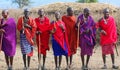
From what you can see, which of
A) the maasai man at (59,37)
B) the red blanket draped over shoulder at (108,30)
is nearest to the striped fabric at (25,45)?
the maasai man at (59,37)

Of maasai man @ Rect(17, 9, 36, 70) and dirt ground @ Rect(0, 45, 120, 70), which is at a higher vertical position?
maasai man @ Rect(17, 9, 36, 70)

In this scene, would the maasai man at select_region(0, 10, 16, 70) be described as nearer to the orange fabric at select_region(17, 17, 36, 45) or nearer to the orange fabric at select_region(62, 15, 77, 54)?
the orange fabric at select_region(17, 17, 36, 45)

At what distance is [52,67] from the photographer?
561 inches

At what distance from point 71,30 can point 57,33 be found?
1.86ft

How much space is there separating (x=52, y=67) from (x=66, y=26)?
173 centimetres

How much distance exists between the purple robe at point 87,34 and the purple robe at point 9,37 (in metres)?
2.09

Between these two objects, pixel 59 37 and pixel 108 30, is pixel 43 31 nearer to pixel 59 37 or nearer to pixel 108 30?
pixel 59 37

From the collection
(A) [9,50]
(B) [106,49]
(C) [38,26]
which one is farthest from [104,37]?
(A) [9,50]

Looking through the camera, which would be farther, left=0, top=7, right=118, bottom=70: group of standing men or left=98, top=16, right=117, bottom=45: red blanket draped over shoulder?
left=98, top=16, right=117, bottom=45: red blanket draped over shoulder

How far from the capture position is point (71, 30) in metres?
13.3

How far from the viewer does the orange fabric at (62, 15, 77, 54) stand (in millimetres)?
13240

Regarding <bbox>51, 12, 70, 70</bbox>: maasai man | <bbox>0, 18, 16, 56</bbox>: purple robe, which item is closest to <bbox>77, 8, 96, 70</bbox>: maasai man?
<bbox>51, 12, 70, 70</bbox>: maasai man

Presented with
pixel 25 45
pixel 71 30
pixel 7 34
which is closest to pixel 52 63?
pixel 71 30

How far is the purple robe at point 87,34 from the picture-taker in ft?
42.6
